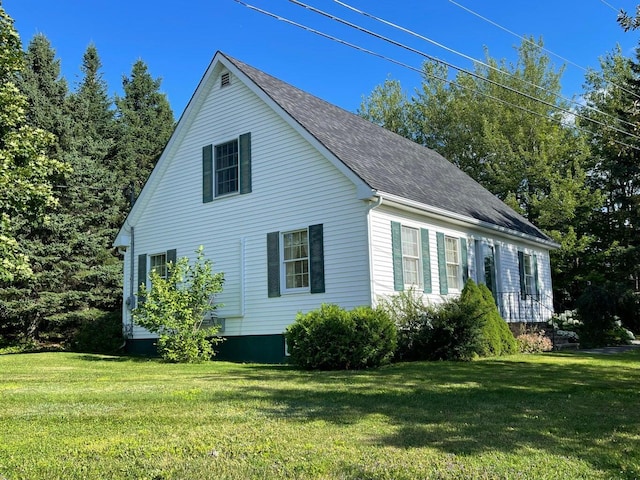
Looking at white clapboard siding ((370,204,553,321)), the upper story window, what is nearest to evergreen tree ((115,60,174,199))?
the upper story window

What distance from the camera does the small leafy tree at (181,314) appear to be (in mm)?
13734

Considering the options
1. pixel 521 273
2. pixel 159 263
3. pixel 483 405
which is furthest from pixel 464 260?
pixel 483 405

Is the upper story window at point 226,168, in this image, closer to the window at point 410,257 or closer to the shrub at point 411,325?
the window at point 410,257

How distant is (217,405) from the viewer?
6281mm

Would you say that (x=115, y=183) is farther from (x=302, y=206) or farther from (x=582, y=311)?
(x=582, y=311)

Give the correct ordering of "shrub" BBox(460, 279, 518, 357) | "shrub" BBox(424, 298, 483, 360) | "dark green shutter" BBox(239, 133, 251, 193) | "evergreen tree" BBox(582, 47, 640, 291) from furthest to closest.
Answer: "evergreen tree" BBox(582, 47, 640, 291) < "dark green shutter" BBox(239, 133, 251, 193) < "shrub" BBox(460, 279, 518, 357) < "shrub" BBox(424, 298, 483, 360)

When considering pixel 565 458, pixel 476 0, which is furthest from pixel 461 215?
pixel 565 458

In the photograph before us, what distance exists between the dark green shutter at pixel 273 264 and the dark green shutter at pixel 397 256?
291 cm

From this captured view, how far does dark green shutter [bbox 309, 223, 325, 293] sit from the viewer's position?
537 inches

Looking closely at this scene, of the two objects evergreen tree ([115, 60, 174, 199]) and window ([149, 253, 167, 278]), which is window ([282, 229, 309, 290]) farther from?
evergreen tree ([115, 60, 174, 199])

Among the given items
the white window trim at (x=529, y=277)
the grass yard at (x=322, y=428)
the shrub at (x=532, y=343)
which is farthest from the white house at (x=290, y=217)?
the grass yard at (x=322, y=428)

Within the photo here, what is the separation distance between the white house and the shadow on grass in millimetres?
3831

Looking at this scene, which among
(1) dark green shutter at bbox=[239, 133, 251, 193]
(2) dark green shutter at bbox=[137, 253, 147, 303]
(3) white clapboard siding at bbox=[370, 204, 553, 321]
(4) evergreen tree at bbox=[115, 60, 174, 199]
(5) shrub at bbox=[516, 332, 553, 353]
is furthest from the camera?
(4) evergreen tree at bbox=[115, 60, 174, 199]

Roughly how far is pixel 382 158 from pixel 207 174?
4.94m
